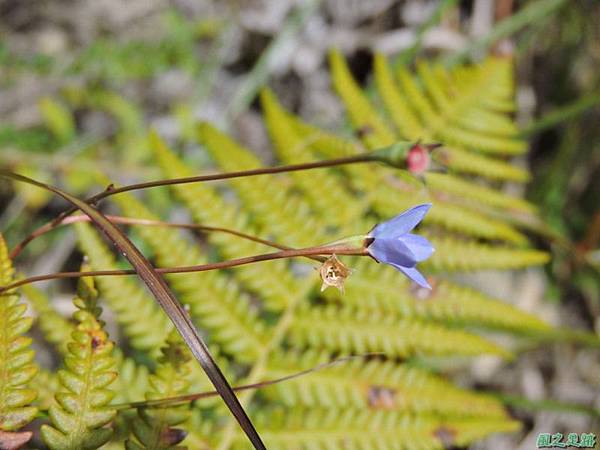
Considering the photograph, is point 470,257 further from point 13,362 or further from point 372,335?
point 13,362

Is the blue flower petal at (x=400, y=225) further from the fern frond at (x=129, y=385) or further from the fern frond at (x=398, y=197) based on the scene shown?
the fern frond at (x=398, y=197)

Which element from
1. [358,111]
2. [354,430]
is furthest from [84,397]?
[358,111]

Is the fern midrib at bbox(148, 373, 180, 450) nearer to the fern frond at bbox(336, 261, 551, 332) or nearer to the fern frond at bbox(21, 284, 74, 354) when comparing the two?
the fern frond at bbox(21, 284, 74, 354)

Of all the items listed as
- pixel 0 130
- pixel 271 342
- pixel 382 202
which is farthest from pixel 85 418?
pixel 0 130

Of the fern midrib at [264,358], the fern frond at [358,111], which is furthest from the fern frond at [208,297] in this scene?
the fern frond at [358,111]

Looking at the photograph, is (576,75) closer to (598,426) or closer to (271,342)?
(598,426)

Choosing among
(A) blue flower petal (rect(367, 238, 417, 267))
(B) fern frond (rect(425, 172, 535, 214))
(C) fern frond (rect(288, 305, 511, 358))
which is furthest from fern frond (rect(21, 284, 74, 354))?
(B) fern frond (rect(425, 172, 535, 214))
